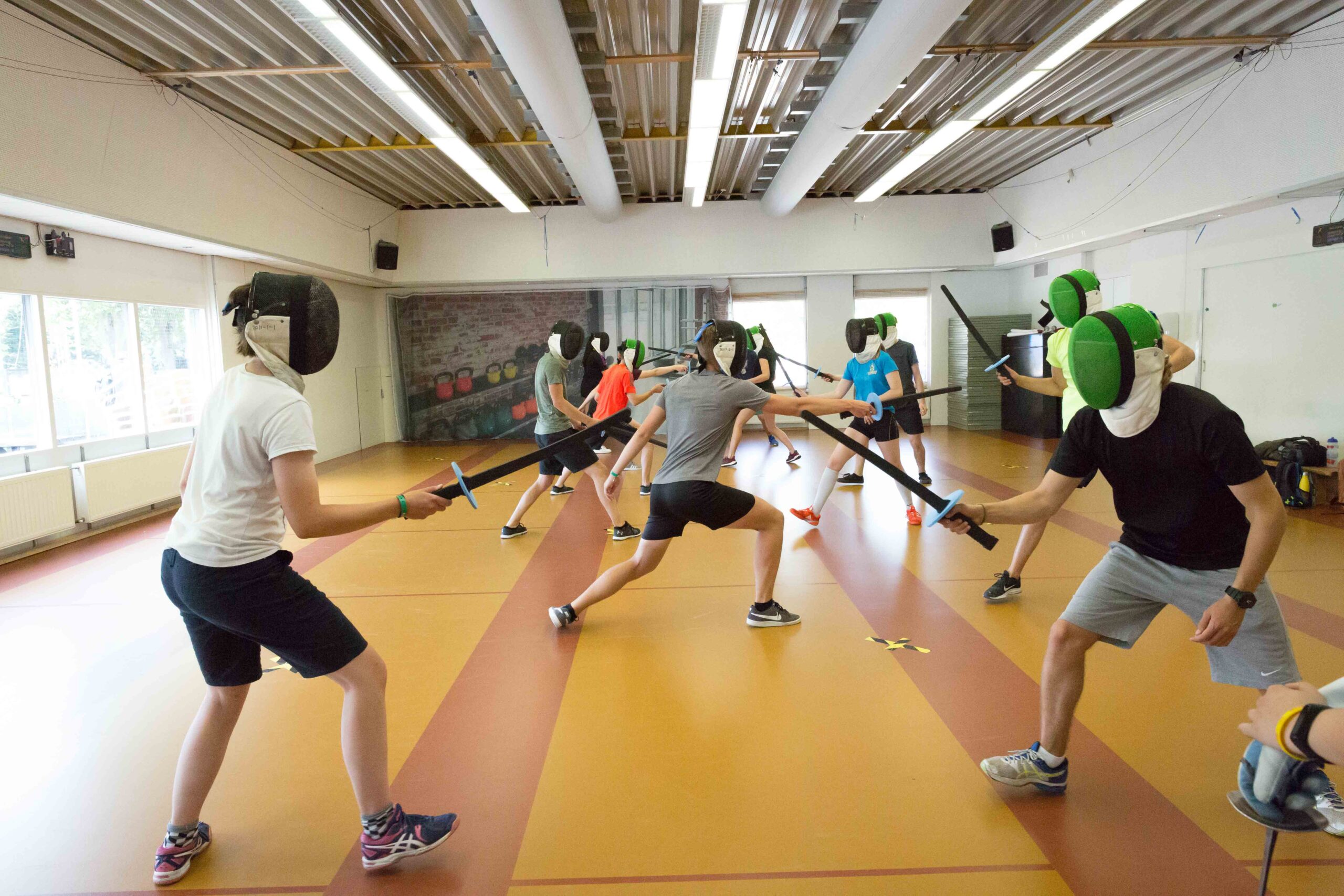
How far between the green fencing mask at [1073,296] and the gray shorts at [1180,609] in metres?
1.55

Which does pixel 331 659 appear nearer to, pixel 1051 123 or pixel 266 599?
pixel 266 599

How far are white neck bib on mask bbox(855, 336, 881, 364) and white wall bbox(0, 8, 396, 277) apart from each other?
20.5 feet

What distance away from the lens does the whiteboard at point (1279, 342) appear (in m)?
6.93

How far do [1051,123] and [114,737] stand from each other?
1040 centimetres

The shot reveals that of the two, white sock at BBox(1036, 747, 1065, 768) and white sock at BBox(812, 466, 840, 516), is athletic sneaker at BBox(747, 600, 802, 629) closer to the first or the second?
white sock at BBox(1036, 747, 1065, 768)

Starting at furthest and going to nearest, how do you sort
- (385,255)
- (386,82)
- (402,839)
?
(385,255), (386,82), (402,839)

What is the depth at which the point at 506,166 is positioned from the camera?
10688 mm

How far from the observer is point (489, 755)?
2.76m

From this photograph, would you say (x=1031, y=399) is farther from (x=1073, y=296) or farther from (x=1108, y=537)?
(x=1073, y=296)

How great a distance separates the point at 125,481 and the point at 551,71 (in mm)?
5436

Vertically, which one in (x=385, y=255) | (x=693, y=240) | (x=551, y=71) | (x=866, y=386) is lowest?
(x=866, y=386)

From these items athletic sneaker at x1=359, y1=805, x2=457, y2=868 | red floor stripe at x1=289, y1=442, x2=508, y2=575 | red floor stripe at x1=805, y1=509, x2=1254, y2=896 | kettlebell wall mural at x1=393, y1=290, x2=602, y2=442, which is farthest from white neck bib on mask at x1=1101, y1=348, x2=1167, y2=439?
kettlebell wall mural at x1=393, y1=290, x2=602, y2=442

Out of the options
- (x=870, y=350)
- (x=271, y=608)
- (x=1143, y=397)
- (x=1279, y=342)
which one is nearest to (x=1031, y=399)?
(x=1279, y=342)

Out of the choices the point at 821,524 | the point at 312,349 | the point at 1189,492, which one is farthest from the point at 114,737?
the point at 821,524
